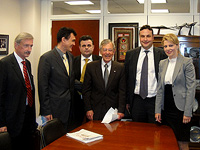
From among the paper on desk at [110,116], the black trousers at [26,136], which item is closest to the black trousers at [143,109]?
the paper on desk at [110,116]

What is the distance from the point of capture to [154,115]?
2.98 metres

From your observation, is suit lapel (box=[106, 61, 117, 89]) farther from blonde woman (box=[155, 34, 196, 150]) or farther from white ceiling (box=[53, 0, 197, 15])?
white ceiling (box=[53, 0, 197, 15])

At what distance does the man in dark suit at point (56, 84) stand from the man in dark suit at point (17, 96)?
15 cm

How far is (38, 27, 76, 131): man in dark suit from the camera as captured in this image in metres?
2.87

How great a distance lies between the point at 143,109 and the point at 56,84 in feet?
3.61

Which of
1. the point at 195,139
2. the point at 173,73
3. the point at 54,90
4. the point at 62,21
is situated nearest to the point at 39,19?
the point at 62,21

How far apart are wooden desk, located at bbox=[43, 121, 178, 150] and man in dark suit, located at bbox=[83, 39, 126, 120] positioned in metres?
0.47

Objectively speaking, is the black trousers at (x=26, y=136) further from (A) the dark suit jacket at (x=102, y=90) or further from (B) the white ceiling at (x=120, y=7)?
(B) the white ceiling at (x=120, y=7)

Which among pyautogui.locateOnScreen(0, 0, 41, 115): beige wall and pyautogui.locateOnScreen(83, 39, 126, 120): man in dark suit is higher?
Result: pyautogui.locateOnScreen(0, 0, 41, 115): beige wall

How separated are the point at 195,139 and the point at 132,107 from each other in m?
1.56

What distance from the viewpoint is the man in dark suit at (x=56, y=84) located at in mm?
2865

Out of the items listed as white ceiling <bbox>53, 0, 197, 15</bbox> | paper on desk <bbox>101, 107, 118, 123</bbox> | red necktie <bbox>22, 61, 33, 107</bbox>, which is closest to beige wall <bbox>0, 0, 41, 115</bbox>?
white ceiling <bbox>53, 0, 197, 15</bbox>

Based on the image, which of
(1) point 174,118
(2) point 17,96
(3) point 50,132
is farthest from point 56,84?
(1) point 174,118

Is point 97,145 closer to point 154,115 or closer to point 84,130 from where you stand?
point 84,130
